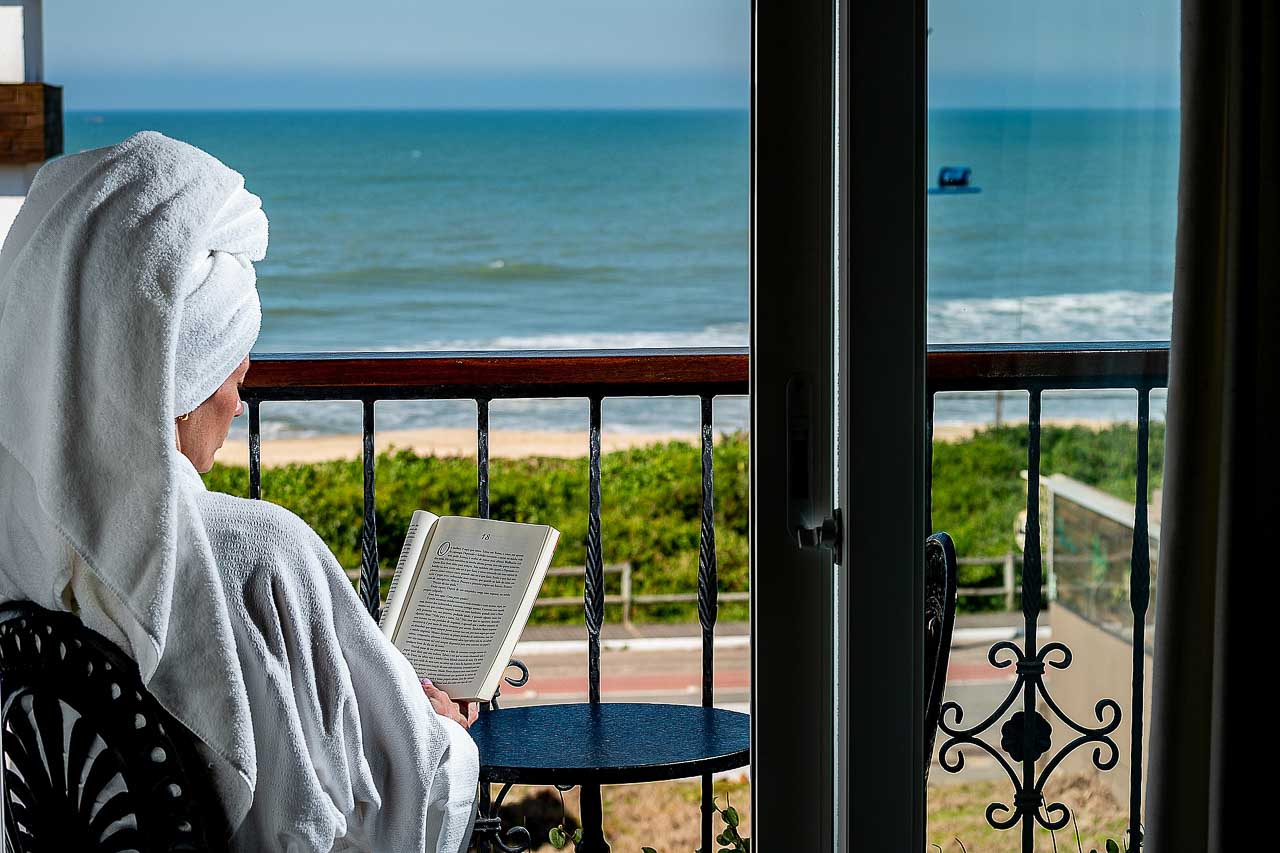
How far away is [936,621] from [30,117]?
1726mm

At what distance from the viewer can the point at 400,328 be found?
17875 millimetres

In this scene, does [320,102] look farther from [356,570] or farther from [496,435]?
[356,570]

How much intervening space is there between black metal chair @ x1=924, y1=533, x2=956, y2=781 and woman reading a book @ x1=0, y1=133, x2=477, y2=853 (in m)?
0.57

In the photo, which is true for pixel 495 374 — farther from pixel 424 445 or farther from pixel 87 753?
pixel 424 445

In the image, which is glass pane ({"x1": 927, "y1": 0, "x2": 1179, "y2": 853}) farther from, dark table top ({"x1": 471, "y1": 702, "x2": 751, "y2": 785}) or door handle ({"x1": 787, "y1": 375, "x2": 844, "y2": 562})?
dark table top ({"x1": 471, "y1": 702, "x2": 751, "y2": 785})

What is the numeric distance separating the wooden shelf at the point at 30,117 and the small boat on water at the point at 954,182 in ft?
4.61

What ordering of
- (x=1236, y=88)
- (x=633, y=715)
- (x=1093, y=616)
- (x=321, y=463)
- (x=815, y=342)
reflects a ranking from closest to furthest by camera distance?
(x=1236, y=88) → (x=1093, y=616) → (x=815, y=342) → (x=633, y=715) → (x=321, y=463)

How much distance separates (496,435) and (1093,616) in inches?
535

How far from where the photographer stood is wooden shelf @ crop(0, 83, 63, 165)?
6.82 feet

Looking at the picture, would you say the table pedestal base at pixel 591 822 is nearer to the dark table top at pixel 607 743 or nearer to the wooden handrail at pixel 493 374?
the dark table top at pixel 607 743

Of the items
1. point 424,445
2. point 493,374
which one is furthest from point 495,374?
point 424,445

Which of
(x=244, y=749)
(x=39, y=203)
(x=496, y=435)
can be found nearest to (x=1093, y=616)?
(x=244, y=749)

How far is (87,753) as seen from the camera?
1360 millimetres

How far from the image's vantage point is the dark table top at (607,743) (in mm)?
1711
